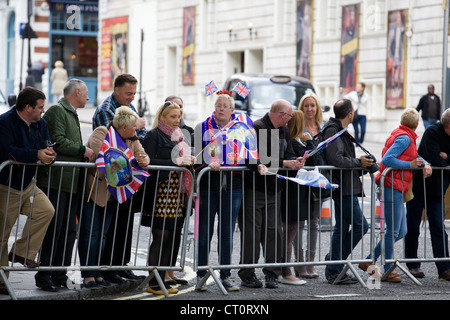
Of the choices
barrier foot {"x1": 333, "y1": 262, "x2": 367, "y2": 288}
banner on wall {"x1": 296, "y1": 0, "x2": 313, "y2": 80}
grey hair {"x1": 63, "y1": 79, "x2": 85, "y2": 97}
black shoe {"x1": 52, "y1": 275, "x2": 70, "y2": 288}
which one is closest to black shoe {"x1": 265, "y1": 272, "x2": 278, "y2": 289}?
barrier foot {"x1": 333, "y1": 262, "x2": 367, "y2": 288}

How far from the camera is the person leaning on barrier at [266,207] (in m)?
9.11

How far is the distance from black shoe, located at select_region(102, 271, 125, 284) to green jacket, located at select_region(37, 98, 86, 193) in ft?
3.22

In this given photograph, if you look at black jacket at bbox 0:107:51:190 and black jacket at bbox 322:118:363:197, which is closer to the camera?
black jacket at bbox 0:107:51:190

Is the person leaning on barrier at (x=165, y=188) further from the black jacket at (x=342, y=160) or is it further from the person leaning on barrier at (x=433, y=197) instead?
the person leaning on barrier at (x=433, y=197)

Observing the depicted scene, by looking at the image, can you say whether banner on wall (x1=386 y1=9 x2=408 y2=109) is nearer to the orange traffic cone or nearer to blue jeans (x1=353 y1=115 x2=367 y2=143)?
blue jeans (x1=353 y1=115 x2=367 y2=143)

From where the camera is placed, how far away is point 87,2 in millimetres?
51344

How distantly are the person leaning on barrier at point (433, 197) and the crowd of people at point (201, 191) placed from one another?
0.01 metres

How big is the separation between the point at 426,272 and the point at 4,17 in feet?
161

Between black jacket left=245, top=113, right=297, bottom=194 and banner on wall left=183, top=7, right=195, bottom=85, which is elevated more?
banner on wall left=183, top=7, right=195, bottom=85

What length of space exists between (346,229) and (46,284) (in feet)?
10.4

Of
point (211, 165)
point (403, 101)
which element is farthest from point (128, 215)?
point (403, 101)

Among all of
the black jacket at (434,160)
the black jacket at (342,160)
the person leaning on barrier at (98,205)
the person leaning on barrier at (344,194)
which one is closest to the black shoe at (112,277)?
the person leaning on barrier at (98,205)

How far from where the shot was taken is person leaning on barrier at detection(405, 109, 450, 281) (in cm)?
986

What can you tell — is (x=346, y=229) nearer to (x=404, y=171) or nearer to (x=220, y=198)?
(x=404, y=171)
